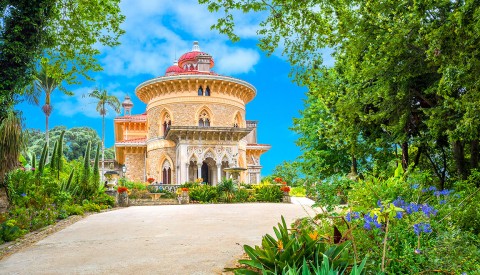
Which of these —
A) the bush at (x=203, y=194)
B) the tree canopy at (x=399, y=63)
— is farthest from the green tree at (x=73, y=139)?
the tree canopy at (x=399, y=63)

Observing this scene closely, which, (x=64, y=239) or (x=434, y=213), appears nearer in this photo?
(x=434, y=213)

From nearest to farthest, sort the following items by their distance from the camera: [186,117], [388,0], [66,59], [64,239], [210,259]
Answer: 1. [210,259]
2. [388,0]
3. [64,239]
4. [66,59]
5. [186,117]

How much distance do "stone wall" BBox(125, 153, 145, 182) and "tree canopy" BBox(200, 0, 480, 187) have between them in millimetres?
31215

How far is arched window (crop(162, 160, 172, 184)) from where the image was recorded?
36.5 meters

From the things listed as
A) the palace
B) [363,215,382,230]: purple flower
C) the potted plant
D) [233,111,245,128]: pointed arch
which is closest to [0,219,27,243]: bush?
[363,215,382,230]: purple flower

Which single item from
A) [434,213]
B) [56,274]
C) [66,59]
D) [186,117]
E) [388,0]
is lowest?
[56,274]

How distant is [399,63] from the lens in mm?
7969

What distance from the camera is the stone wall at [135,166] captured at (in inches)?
1566

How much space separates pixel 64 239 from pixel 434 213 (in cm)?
682

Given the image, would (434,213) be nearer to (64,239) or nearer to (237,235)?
(237,235)

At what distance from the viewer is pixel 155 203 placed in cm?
2256

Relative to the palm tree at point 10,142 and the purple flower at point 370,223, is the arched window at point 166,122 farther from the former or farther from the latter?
the purple flower at point 370,223

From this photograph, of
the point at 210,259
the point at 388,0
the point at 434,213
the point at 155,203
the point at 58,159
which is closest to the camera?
the point at 434,213

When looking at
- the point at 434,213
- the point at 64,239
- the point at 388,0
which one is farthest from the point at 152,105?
the point at 434,213
